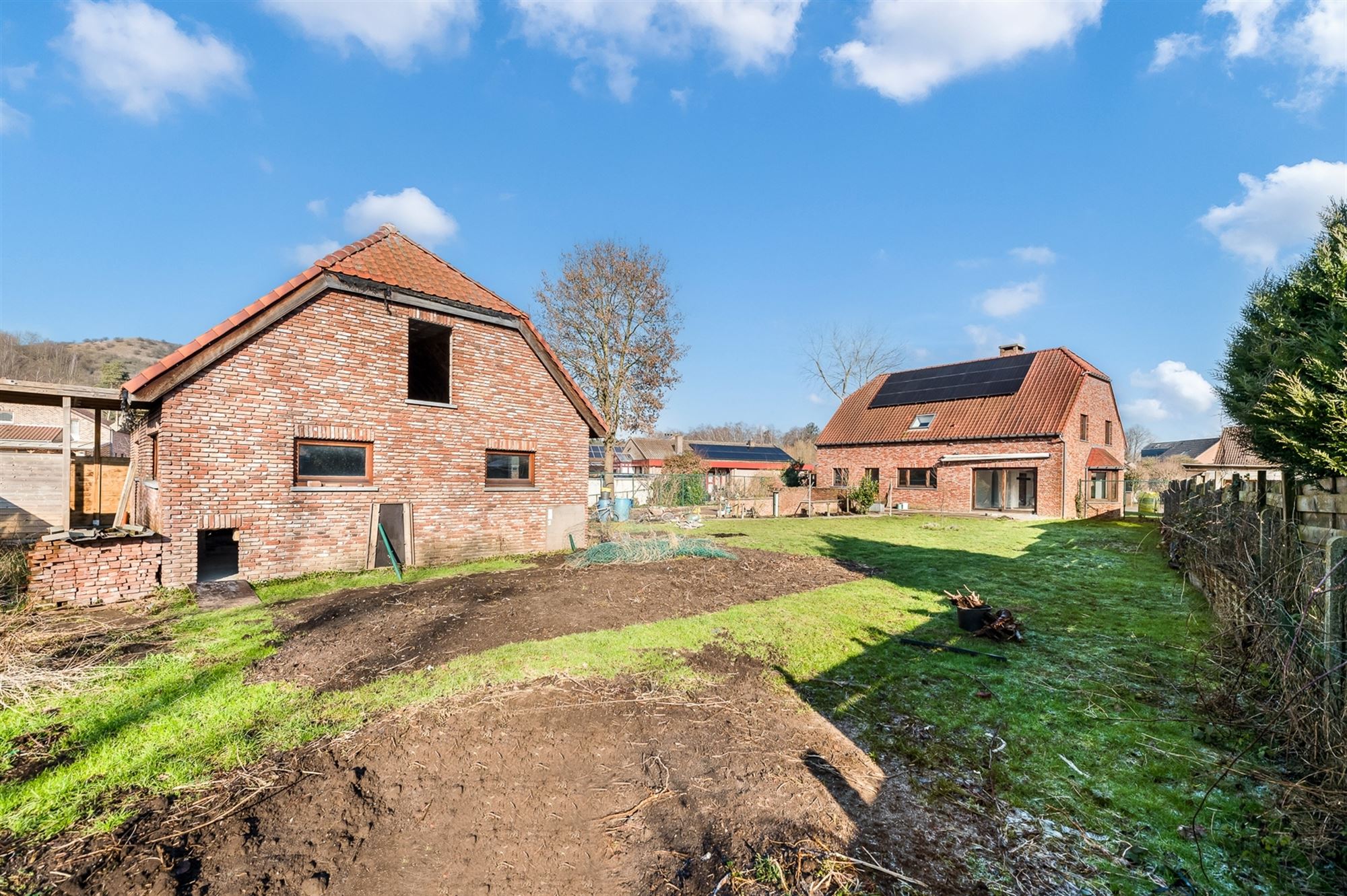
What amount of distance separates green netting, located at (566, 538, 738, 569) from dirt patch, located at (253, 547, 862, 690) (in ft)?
0.90

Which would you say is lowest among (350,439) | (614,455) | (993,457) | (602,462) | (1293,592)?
(1293,592)

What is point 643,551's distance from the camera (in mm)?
10773

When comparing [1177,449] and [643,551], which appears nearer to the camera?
[643,551]

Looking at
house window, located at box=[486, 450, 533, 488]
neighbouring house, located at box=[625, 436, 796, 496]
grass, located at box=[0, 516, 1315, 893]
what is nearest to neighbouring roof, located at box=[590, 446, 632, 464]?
neighbouring house, located at box=[625, 436, 796, 496]

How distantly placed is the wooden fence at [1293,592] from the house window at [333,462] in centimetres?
1170

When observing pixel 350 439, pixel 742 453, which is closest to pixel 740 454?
pixel 742 453

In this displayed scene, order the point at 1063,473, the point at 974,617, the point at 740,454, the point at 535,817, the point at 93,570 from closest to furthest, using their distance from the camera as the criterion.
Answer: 1. the point at 535,817
2. the point at 974,617
3. the point at 93,570
4. the point at 1063,473
5. the point at 740,454

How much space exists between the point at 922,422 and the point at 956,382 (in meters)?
2.89

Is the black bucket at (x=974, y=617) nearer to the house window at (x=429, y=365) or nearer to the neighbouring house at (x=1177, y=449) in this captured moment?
the house window at (x=429, y=365)

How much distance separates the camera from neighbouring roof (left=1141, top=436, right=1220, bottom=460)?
79750 mm

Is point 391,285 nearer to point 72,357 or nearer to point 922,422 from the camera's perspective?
point 922,422

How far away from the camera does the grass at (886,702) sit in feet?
10.7

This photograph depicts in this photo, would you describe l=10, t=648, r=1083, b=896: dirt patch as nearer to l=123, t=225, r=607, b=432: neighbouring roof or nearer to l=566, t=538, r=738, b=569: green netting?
l=566, t=538, r=738, b=569: green netting

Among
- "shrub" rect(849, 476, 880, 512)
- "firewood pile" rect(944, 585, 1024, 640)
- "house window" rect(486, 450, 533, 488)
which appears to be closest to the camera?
"firewood pile" rect(944, 585, 1024, 640)
